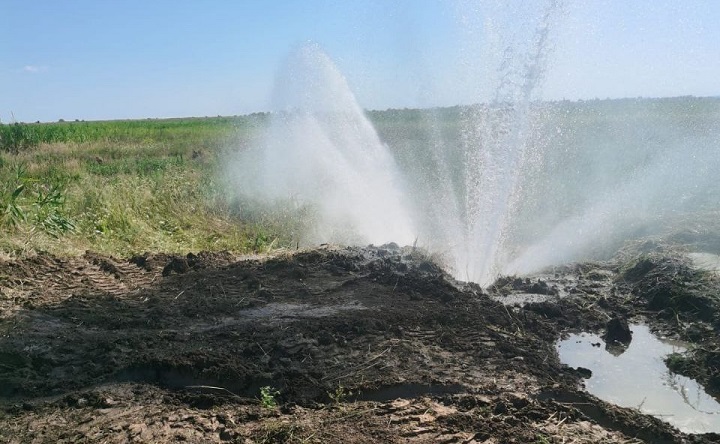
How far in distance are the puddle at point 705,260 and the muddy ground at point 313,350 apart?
0.85 metres

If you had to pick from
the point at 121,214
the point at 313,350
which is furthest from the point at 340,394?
the point at 121,214

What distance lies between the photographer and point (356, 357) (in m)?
5.07

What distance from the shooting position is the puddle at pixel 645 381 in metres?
4.82

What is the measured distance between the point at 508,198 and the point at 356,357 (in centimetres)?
514

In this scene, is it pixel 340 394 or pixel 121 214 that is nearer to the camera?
pixel 340 394

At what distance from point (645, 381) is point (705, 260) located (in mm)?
4670

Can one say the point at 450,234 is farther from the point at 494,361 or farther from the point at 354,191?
the point at 494,361

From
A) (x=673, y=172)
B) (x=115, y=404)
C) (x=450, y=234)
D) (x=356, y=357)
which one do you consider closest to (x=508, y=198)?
(x=450, y=234)

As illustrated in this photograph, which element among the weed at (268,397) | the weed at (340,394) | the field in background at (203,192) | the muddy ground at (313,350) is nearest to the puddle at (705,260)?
the muddy ground at (313,350)

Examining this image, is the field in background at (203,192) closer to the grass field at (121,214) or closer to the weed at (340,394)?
the grass field at (121,214)

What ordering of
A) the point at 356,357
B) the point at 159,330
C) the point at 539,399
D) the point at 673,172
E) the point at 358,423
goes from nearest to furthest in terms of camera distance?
1. the point at 358,423
2. the point at 539,399
3. the point at 356,357
4. the point at 159,330
5. the point at 673,172

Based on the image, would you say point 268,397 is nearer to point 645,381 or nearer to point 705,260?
point 645,381

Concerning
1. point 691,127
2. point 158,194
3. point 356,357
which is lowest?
point 356,357

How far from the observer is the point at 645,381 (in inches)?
215
